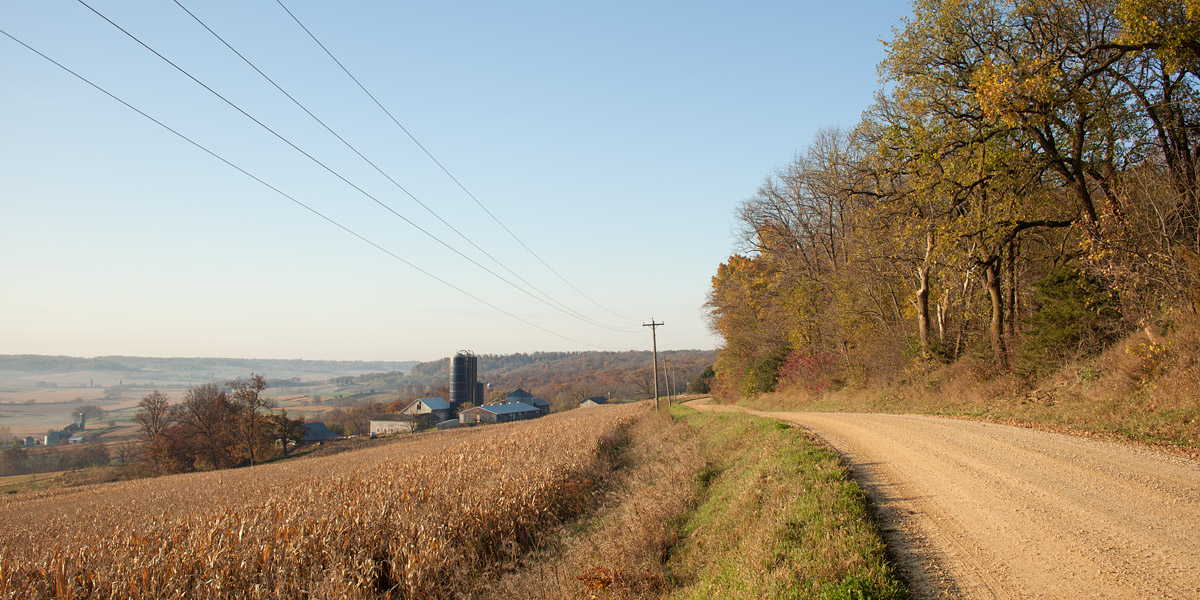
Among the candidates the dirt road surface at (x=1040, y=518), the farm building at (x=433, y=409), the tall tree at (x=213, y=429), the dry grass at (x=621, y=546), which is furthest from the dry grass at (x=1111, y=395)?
the farm building at (x=433, y=409)

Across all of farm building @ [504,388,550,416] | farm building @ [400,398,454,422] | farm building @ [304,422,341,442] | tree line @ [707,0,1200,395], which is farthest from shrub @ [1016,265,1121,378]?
farm building @ [504,388,550,416]

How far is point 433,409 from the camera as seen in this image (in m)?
97.4

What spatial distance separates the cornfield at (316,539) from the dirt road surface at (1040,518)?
686 centimetres

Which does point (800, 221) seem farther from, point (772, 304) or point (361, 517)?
point (361, 517)

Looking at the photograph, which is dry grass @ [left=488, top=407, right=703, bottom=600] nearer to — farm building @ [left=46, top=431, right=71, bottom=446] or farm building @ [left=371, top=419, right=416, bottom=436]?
farm building @ [left=371, top=419, right=416, bottom=436]

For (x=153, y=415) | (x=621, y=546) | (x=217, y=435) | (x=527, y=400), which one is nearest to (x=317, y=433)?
(x=153, y=415)

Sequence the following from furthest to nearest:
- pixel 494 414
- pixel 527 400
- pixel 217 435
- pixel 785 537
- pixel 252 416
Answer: pixel 527 400 → pixel 494 414 → pixel 252 416 → pixel 217 435 → pixel 785 537

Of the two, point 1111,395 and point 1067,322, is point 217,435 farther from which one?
point 1111,395

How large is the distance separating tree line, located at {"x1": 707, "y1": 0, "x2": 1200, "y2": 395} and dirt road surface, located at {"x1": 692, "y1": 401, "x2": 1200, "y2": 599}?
620 centimetres

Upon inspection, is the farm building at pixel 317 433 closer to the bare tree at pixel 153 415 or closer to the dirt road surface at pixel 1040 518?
the bare tree at pixel 153 415

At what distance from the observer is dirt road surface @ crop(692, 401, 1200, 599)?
5090 mm

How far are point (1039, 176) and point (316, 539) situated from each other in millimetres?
20811

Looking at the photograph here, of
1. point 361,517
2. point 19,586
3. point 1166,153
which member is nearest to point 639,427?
point 361,517

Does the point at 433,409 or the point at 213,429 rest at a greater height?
the point at 213,429
